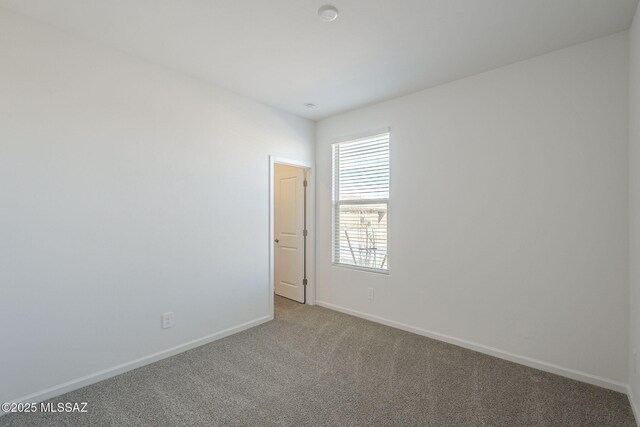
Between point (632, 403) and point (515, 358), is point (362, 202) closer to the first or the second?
point (515, 358)

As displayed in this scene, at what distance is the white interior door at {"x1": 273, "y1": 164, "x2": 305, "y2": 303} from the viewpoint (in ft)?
14.6

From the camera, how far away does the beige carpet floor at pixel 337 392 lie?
1979 mm

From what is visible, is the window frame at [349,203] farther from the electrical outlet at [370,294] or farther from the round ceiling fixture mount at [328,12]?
the round ceiling fixture mount at [328,12]

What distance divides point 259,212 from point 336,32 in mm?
2114

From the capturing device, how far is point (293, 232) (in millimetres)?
A: 4555

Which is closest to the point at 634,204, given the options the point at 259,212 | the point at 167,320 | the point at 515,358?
the point at 515,358

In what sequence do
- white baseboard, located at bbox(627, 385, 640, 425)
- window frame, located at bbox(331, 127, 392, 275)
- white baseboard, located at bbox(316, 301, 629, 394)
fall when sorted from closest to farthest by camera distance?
white baseboard, located at bbox(627, 385, 640, 425)
white baseboard, located at bbox(316, 301, 629, 394)
window frame, located at bbox(331, 127, 392, 275)

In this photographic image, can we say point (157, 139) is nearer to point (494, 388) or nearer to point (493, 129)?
point (493, 129)

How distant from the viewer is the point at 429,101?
10.7 ft

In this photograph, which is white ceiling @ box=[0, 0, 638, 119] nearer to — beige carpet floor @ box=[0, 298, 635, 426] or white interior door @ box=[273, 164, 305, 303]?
white interior door @ box=[273, 164, 305, 303]

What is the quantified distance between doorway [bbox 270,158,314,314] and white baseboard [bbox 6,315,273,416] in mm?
1192

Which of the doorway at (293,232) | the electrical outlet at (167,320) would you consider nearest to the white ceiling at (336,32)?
the doorway at (293,232)

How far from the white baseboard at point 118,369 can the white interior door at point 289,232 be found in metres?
1.23

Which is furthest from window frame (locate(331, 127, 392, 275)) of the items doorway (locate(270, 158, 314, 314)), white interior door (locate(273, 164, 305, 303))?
white interior door (locate(273, 164, 305, 303))
